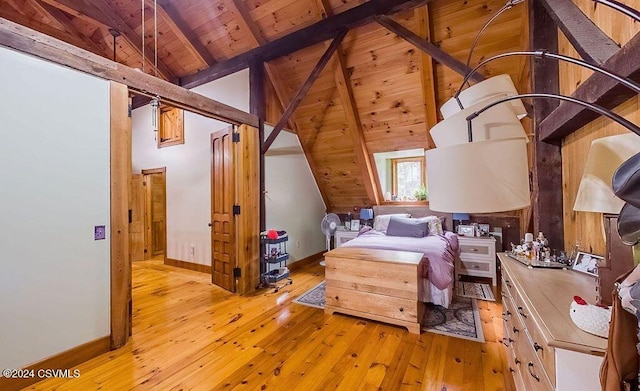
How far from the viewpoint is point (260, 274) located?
3779 mm

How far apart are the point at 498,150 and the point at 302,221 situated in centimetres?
427

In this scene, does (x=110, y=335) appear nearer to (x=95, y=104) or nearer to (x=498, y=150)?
(x=95, y=104)

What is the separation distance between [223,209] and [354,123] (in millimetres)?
2288

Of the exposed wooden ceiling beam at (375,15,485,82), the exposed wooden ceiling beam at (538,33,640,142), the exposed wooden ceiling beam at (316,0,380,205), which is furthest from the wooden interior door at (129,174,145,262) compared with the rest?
the exposed wooden ceiling beam at (538,33,640,142)

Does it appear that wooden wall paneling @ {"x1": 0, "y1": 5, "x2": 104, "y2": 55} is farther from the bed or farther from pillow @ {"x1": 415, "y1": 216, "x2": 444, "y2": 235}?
pillow @ {"x1": 415, "y1": 216, "x2": 444, "y2": 235}

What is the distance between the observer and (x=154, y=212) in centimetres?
574

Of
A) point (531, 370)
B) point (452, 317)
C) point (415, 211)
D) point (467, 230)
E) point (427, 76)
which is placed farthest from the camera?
point (415, 211)

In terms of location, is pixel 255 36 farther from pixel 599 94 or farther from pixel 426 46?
pixel 599 94

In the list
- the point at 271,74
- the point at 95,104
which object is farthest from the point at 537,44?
the point at 95,104

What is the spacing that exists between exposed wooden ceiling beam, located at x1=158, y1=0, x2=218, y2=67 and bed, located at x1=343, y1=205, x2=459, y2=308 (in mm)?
3714

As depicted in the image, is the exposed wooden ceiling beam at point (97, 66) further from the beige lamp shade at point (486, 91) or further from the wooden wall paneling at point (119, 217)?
the beige lamp shade at point (486, 91)

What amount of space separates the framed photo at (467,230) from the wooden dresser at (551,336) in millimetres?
2405

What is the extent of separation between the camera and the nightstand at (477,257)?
3728mm

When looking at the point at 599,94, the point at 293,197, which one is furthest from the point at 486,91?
the point at 293,197
